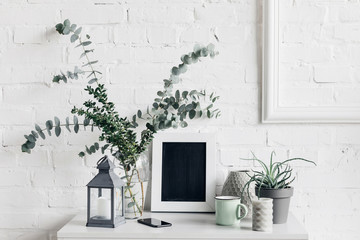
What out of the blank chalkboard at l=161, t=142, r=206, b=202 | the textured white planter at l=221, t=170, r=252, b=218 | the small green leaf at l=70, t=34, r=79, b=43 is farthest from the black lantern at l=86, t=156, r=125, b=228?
the small green leaf at l=70, t=34, r=79, b=43

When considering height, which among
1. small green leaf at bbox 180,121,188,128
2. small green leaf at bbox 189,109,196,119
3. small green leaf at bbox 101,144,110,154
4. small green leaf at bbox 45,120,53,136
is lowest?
small green leaf at bbox 101,144,110,154

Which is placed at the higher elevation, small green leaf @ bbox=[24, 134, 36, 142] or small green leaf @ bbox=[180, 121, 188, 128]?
small green leaf @ bbox=[180, 121, 188, 128]

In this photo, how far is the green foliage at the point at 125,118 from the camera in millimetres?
1659

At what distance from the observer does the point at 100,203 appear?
5.16 feet

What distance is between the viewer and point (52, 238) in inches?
74.0

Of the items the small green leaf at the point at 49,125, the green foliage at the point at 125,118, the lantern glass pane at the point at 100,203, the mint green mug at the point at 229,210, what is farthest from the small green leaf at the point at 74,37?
the mint green mug at the point at 229,210

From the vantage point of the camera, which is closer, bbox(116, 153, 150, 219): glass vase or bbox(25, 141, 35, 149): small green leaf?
bbox(116, 153, 150, 219): glass vase

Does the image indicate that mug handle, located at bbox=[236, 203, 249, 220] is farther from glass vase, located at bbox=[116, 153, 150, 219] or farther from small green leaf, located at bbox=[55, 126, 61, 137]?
small green leaf, located at bbox=[55, 126, 61, 137]

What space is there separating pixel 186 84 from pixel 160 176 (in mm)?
361

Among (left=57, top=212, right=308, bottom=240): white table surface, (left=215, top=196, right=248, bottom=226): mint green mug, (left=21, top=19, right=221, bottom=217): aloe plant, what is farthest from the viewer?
(left=21, top=19, right=221, bottom=217): aloe plant

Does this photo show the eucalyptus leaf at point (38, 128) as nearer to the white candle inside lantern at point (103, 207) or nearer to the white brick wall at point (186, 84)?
the white brick wall at point (186, 84)

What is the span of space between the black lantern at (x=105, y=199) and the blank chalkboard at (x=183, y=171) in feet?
0.83

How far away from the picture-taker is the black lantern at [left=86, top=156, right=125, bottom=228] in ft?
5.09

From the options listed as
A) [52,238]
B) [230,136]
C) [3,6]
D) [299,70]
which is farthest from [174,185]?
[3,6]
